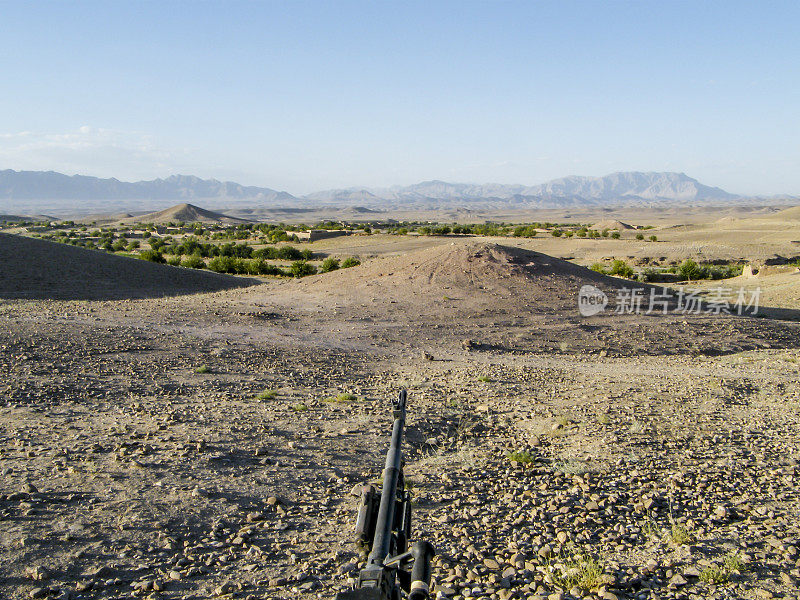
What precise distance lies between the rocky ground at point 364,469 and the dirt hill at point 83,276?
898cm

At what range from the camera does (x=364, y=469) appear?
24.3 feet

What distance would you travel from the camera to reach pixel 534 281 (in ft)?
76.8

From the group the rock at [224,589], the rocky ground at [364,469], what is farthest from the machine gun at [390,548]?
the rock at [224,589]

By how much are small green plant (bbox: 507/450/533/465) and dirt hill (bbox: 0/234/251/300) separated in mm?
19488

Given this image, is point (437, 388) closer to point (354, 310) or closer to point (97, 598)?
point (97, 598)

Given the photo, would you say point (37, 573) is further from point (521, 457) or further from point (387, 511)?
point (521, 457)

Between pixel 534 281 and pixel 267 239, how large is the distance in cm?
4111

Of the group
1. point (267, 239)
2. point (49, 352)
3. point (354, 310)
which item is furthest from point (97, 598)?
point (267, 239)

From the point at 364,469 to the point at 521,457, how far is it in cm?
198

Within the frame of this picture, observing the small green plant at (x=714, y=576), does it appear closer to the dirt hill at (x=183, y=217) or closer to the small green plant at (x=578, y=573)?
the small green plant at (x=578, y=573)

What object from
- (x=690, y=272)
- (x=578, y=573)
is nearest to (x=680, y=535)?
(x=578, y=573)

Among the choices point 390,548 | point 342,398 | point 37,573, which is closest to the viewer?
point 390,548

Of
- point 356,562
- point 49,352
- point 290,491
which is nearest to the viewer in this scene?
point 356,562

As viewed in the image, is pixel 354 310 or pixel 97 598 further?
pixel 354 310
